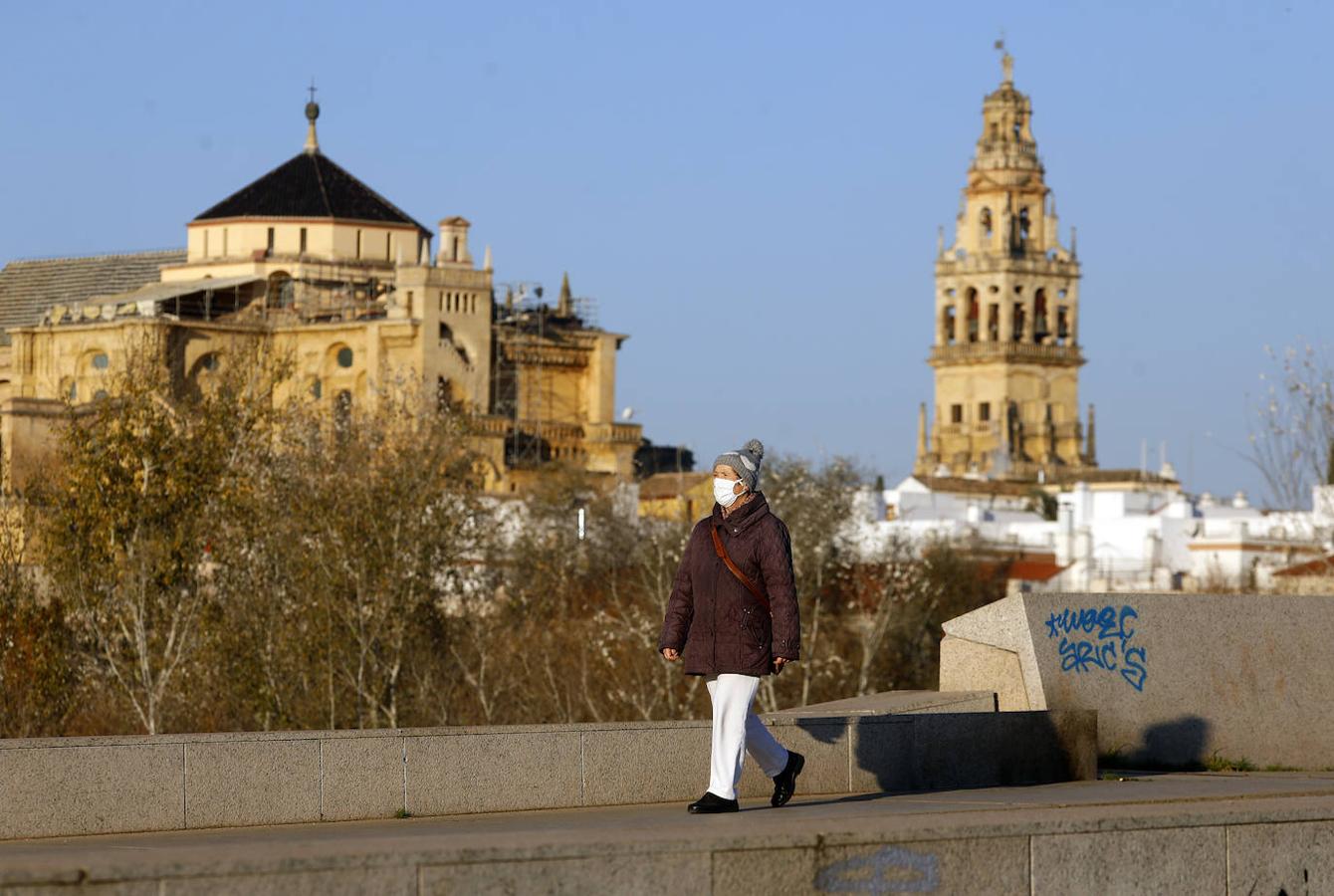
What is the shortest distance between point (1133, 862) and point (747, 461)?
3052 mm

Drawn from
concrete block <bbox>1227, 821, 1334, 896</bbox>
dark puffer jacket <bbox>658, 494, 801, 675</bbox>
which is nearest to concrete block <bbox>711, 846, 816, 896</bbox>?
concrete block <bbox>1227, 821, 1334, 896</bbox>

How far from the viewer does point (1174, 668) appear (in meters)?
19.8

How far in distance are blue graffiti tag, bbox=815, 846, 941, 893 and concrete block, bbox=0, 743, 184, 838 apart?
15.7 ft

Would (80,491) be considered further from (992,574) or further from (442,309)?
(442,309)

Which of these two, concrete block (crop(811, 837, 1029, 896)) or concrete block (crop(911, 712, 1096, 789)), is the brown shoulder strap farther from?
concrete block (crop(911, 712, 1096, 789))

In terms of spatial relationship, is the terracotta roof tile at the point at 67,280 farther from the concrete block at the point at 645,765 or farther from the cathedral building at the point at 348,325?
the concrete block at the point at 645,765

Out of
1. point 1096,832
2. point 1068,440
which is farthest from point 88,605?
point 1068,440

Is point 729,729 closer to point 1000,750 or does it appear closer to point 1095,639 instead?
point 1000,750

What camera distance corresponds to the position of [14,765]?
1559 centimetres

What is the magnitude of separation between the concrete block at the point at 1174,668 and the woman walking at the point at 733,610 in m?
4.68

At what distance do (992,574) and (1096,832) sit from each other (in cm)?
9485

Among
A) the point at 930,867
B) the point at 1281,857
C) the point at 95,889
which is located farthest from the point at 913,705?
the point at 95,889

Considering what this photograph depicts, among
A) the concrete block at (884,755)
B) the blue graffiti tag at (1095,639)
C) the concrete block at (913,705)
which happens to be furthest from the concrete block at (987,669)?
the concrete block at (884,755)

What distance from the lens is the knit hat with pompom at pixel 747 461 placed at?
14992mm
